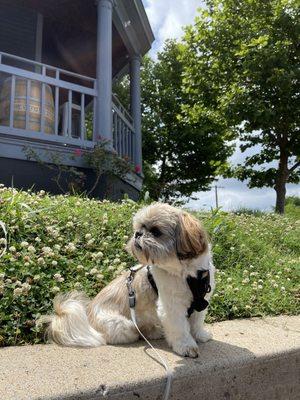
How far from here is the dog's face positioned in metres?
2.47

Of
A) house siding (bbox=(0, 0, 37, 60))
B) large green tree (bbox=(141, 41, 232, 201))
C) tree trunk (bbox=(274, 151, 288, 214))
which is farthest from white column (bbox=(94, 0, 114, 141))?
large green tree (bbox=(141, 41, 232, 201))

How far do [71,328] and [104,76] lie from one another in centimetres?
679

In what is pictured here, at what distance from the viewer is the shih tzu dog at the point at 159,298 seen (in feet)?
8.19

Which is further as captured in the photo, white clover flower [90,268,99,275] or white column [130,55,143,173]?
white column [130,55,143,173]

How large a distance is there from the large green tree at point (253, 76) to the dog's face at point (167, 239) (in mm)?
11226

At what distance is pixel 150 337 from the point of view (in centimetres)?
290

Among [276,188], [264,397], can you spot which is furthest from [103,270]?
[276,188]

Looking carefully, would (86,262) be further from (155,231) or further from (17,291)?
(155,231)

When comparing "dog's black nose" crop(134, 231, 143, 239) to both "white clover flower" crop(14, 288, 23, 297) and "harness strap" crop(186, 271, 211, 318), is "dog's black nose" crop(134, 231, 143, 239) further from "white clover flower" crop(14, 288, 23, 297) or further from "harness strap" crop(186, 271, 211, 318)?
"white clover flower" crop(14, 288, 23, 297)

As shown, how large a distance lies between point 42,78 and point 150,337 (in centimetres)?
611

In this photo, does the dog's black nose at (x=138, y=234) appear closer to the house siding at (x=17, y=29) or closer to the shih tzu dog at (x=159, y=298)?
the shih tzu dog at (x=159, y=298)

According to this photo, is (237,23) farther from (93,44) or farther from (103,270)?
(103,270)

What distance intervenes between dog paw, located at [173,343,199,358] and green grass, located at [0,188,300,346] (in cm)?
90

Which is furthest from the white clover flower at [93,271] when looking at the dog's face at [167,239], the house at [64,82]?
the house at [64,82]
